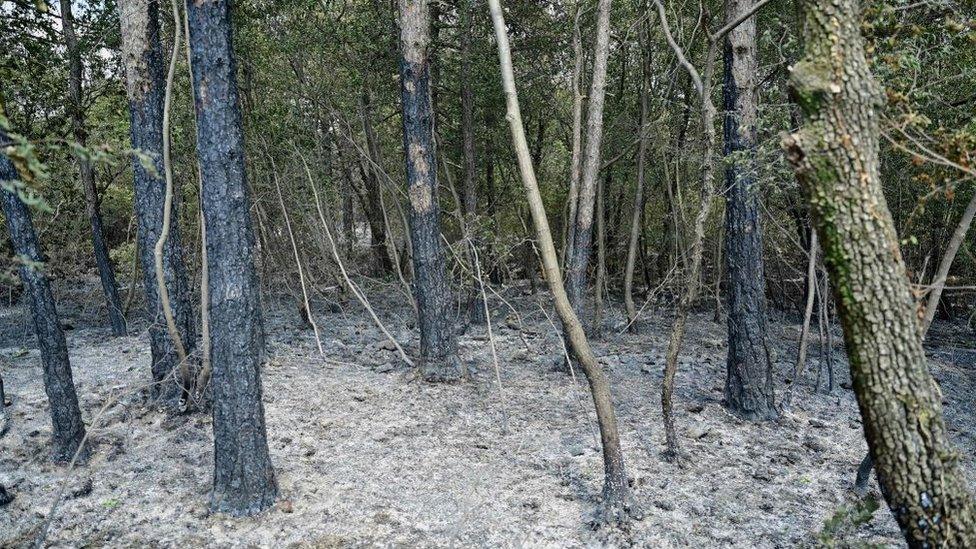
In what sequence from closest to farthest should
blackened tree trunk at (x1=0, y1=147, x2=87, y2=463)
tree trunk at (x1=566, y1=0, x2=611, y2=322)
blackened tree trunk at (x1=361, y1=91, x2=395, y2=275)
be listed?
blackened tree trunk at (x1=0, y1=147, x2=87, y2=463) < tree trunk at (x1=566, y1=0, x2=611, y2=322) < blackened tree trunk at (x1=361, y1=91, x2=395, y2=275)

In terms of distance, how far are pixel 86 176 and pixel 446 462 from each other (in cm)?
697

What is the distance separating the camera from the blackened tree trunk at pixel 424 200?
6465mm

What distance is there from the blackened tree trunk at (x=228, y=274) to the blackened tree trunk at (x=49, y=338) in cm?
164

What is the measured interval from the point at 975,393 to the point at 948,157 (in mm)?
6630

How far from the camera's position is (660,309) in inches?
489

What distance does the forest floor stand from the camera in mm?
4180

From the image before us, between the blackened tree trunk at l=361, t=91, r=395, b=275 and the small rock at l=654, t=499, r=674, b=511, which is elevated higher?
the blackened tree trunk at l=361, t=91, r=395, b=275

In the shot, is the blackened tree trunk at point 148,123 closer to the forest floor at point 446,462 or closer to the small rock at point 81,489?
the small rock at point 81,489

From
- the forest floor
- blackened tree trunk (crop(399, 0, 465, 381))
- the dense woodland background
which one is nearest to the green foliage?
the forest floor

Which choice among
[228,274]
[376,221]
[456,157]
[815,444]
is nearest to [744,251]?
[815,444]

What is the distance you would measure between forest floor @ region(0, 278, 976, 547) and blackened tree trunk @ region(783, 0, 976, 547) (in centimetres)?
136

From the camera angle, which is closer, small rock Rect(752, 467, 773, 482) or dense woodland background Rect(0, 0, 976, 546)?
small rock Rect(752, 467, 773, 482)

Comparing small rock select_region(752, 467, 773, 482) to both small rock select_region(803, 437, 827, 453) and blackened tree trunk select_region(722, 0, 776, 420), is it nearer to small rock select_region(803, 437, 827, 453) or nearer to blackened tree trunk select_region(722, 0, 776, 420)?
small rock select_region(803, 437, 827, 453)

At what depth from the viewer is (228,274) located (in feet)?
13.4
